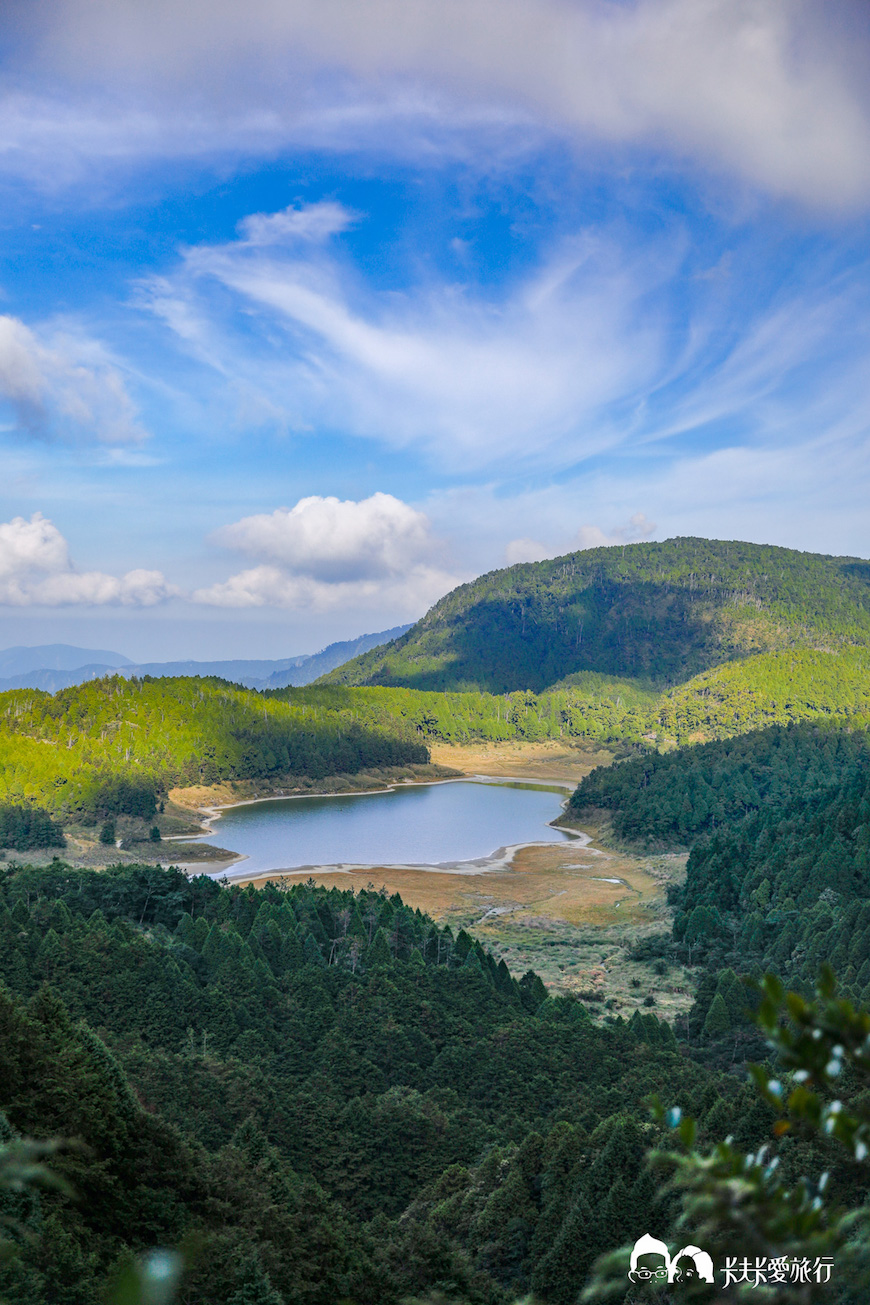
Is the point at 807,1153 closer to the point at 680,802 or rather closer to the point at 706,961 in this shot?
the point at 706,961

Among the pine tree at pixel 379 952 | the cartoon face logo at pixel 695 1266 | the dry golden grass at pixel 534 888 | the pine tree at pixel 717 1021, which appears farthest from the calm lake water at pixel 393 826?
the cartoon face logo at pixel 695 1266

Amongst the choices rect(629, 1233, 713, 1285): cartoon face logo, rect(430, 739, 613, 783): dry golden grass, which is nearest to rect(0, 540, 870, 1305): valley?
rect(629, 1233, 713, 1285): cartoon face logo

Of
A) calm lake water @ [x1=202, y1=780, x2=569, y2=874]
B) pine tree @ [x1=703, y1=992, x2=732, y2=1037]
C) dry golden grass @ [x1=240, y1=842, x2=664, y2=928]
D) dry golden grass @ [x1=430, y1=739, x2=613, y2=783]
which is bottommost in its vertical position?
dry golden grass @ [x1=240, y1=842, x2=664, y2=928]

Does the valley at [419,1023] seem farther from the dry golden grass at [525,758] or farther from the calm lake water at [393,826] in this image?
the dry golden grass at [525,758]

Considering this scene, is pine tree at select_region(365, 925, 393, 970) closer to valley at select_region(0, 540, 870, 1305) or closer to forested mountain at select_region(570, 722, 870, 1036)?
valley at select_region(0, 540, 870, 1305)

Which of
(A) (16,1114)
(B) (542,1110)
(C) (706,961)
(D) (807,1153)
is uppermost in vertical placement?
(A) (16,1114)

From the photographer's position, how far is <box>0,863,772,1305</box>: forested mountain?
40.5ft

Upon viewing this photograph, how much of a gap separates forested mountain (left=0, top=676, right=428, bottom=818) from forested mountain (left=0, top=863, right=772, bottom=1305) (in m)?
59.1

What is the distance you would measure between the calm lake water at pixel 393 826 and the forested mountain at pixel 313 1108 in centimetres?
3931

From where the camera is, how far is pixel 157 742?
118m

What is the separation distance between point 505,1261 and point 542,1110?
8613 millimetres

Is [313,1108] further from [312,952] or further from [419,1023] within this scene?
[312,952]

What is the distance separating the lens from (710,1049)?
103ft

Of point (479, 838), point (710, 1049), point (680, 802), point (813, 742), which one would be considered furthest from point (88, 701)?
point (710, 1049)
